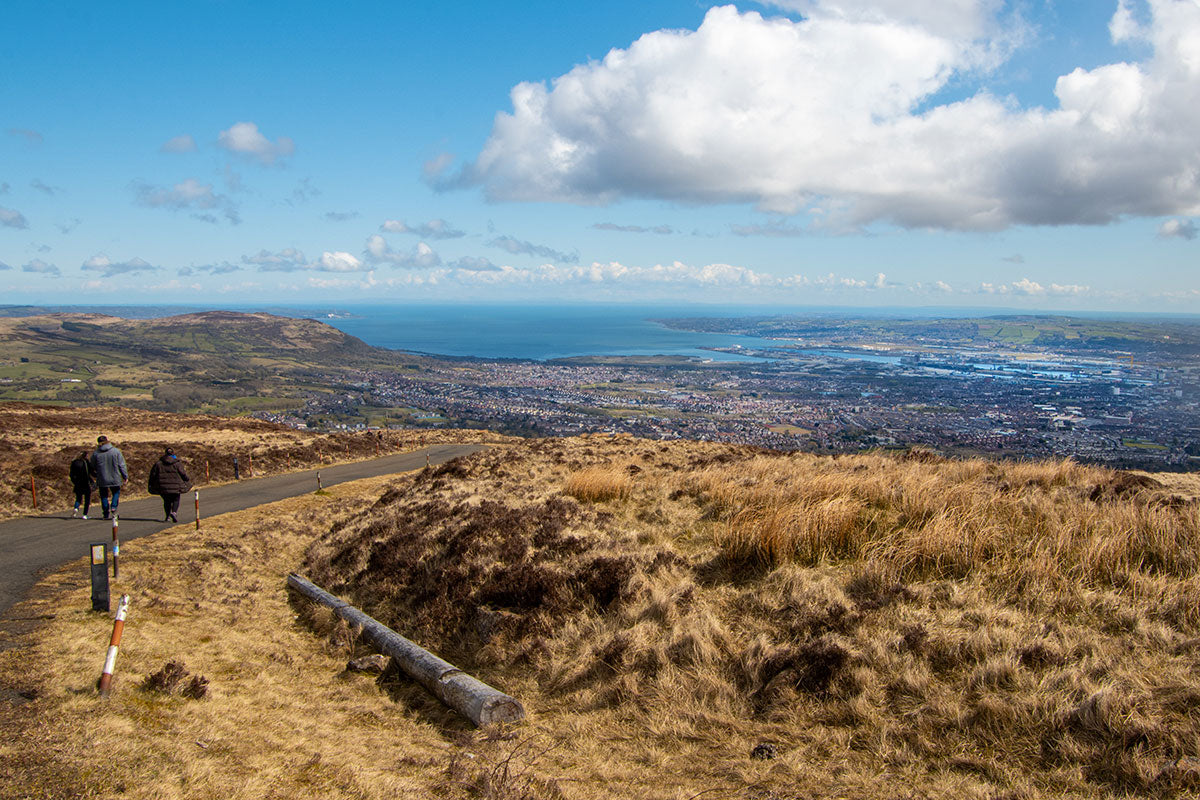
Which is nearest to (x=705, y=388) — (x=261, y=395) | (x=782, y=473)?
(x=261, y=395)

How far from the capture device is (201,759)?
559cm

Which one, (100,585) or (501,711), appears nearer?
(501,711)

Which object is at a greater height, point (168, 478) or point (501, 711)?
point (168, 478)

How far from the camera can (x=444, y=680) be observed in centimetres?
751

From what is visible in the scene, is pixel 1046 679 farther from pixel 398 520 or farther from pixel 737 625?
pixel 398 520

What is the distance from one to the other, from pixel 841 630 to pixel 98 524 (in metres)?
18.7

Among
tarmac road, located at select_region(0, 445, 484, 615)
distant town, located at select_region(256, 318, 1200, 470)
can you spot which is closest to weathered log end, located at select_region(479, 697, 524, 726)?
tarmac road, located at select_region(0, 445, 484, 615)

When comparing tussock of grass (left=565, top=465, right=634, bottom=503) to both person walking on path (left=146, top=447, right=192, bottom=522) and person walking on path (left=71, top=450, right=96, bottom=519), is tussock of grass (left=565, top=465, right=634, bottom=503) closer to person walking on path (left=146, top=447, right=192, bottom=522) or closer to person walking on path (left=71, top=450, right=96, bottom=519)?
person walking on path (left=146, top=447, right=192, bottom=522)

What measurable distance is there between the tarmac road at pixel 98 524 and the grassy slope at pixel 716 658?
57.7 inches

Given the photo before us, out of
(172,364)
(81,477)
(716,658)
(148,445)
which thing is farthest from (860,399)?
(172,364)

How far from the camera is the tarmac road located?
11.8 meters

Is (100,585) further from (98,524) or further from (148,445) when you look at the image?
(148,445)

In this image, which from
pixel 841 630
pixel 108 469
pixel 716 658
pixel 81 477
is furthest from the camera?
pixel 81 477

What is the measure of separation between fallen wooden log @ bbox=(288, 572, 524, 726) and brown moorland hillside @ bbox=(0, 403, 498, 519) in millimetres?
16075
